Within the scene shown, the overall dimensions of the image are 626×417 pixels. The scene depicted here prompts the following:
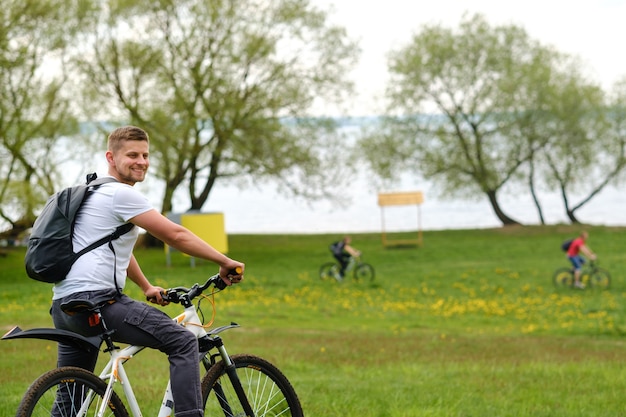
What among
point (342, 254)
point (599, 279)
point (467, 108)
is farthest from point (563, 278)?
point (467, 108)

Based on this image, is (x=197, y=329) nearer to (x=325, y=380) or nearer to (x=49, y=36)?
(x=325, y=380)

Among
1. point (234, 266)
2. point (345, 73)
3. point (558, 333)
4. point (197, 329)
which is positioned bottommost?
point (558, 333)

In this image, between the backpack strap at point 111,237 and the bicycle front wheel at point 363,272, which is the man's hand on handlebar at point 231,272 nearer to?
the backpack strap at point 111,237

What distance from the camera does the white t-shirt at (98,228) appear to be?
407cm

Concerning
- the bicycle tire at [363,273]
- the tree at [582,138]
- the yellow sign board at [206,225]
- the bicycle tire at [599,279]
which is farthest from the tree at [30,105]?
the tree at [582,138]

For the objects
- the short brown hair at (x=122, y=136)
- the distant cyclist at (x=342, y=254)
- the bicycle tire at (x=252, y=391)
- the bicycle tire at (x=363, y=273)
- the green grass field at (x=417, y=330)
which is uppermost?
the short brown hair at (x=122, y=136)

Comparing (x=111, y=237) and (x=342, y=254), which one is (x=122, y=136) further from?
(x=342, y=254)

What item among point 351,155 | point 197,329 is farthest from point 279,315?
point 351,155

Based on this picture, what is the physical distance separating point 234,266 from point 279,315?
15.7m

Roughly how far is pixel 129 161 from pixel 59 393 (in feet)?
3.71

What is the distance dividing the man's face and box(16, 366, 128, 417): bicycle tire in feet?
3.10

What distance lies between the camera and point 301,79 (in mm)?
39281

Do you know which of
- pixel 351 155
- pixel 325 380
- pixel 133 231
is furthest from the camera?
pixel 351 155

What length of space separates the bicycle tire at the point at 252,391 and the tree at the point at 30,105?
28494 millimetres
